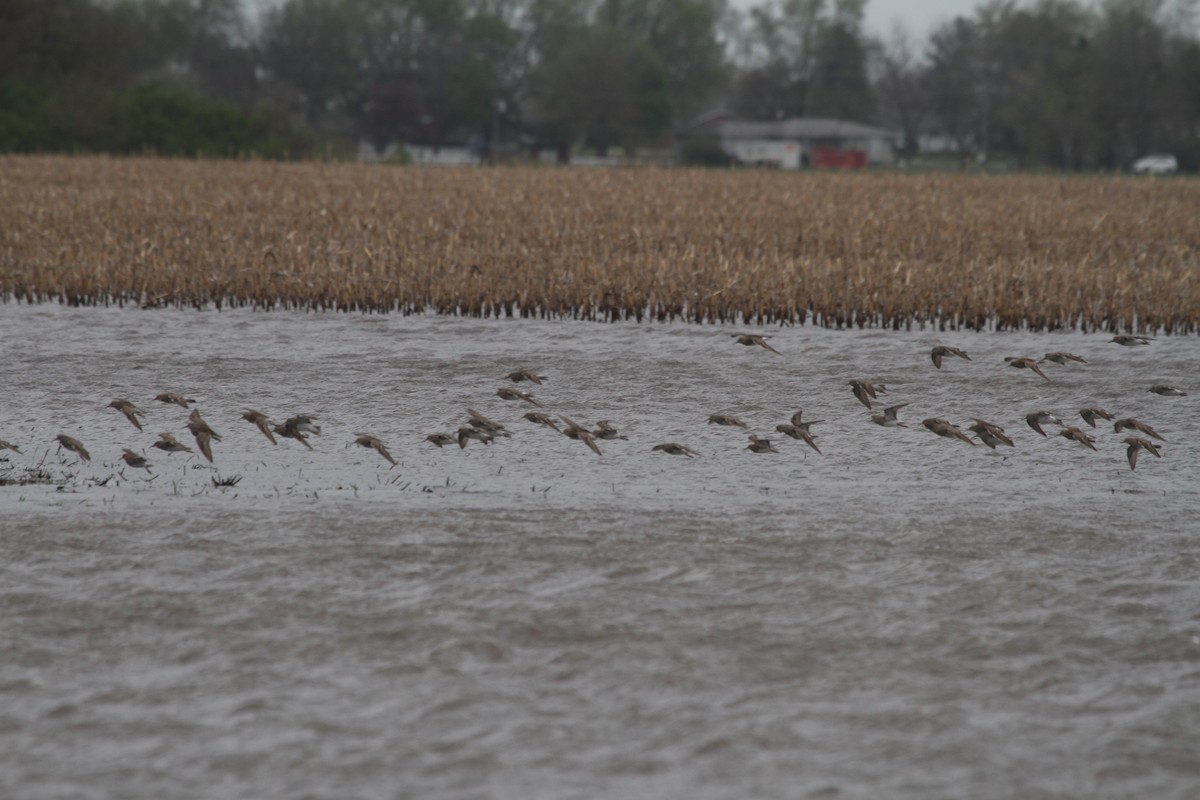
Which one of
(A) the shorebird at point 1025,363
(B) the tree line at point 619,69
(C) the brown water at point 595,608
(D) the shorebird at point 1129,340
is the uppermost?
(B) the tree line at point 619,69

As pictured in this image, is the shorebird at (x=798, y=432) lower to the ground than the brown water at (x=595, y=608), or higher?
higher

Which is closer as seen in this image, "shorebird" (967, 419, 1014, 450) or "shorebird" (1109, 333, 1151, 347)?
"shorebird" (967, 419, 1014, 450)

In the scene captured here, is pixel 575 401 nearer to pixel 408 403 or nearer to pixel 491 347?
pixel 408 403

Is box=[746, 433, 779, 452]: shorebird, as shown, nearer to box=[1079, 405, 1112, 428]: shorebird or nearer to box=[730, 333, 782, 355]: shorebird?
box=[1079, 405, 1112, 428]: shorebird

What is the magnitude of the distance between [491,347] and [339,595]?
5868 mm

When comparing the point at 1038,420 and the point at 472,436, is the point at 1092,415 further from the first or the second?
the point at 472,436

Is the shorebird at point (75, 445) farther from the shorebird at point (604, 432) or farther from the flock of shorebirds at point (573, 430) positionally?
the shorebird at point (604, 432)

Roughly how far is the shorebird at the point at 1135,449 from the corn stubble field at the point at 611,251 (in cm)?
475

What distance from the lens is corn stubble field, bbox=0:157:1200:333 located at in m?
12.1

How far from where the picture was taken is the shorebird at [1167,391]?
8789 mm

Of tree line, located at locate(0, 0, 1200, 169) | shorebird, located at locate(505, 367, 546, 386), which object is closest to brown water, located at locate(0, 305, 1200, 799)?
shorebird, located at locate(505, 367, 546, 386)

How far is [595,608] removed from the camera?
4.54 meters

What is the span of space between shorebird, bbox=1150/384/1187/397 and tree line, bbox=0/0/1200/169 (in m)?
43.1

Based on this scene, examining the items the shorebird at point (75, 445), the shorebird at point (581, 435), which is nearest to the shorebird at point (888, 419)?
the shorebird at point (581, 435)
